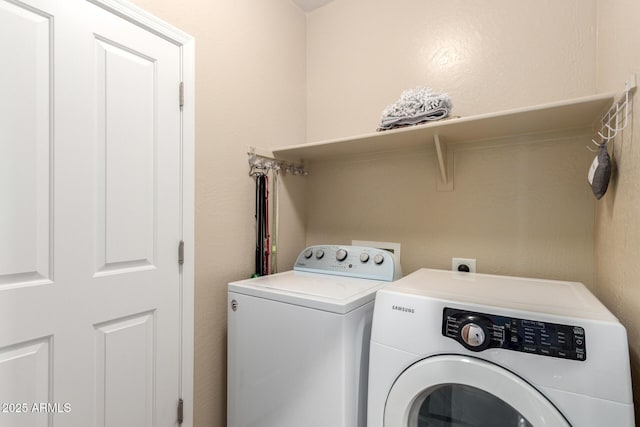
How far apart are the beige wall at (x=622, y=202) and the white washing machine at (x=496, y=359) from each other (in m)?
0.08

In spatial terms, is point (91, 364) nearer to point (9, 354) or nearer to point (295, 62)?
point (9, 354)

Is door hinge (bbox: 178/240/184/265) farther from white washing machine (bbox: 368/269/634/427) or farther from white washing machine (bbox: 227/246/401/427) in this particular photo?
white washing machine (bbox: 368/269/634/427)

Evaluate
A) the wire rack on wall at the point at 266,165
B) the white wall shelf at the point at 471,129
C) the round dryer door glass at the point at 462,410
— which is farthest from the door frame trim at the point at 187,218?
the round dryer door glass at the point at 462,410

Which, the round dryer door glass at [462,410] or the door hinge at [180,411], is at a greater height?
the round dryer door glass at [462,410]

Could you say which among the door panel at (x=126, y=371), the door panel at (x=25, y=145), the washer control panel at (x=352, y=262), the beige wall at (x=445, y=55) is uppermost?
the beige wall at (x=445, y=55)

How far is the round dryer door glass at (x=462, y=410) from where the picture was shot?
824 millimetres

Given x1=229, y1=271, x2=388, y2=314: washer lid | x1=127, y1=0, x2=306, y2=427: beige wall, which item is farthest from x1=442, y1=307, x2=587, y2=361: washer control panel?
x1=127, y1=0, x2=306, y2=427: beige wall

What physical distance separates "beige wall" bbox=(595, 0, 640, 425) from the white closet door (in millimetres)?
1480

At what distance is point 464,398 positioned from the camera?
0.89 meters

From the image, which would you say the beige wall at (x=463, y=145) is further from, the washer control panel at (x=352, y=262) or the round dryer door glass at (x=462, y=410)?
the round dryer door glass at (x=462, y=410)

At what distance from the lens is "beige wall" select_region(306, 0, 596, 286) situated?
1.28 meters

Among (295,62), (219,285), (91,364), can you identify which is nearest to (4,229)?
(91,364)

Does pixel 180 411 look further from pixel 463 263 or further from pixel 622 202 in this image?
pixel 622 202

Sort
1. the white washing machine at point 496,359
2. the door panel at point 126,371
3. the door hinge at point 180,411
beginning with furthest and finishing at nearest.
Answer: the door hinge at point 180,411
the door panel at point 126,371
the white washing machine at point 496,359
